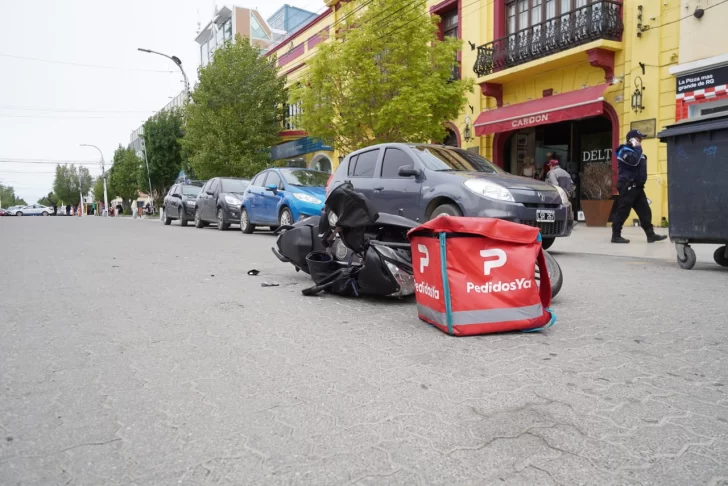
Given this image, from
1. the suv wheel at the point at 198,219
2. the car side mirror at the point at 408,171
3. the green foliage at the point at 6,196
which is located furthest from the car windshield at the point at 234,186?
the green foliage at the point at 6,196

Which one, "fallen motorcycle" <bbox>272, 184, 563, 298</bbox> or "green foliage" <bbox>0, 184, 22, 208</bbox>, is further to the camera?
"green foliage" <bbox>0, 184, 22, 208</bbox>

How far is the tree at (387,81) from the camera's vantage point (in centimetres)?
1619

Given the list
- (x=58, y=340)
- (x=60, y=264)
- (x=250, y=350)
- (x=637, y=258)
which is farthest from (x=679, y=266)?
(x=60, y=264)

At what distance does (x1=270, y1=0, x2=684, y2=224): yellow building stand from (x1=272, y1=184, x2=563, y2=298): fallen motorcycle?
1149cm

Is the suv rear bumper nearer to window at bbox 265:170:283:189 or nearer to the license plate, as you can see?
the license plate

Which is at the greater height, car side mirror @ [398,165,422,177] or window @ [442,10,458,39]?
window @ [442,10,458,39]

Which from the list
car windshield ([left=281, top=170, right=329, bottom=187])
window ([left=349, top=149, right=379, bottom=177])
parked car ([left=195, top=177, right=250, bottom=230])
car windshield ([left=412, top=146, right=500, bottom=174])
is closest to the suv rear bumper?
car windshield ([left=412, top=146, right=500, bottom=174])

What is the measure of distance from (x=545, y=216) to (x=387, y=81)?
9.61 meters

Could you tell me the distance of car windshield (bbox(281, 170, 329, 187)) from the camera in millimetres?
13883

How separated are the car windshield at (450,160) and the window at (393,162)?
0.22 metres

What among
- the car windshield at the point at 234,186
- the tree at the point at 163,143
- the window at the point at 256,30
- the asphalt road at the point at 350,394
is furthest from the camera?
the window at the point at 256,30

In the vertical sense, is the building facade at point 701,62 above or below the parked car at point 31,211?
above

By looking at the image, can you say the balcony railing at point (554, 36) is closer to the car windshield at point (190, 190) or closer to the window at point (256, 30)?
the car windshield at point (190, 190)

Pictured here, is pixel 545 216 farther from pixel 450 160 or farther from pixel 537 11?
pixel 537 11
